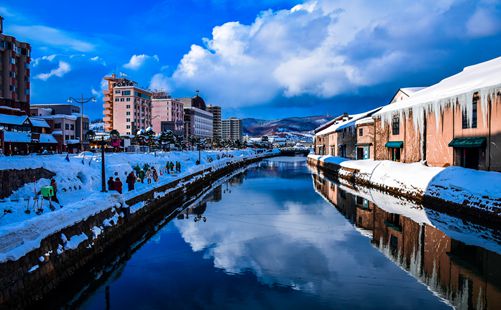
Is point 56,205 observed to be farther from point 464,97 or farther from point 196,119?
point 196,119

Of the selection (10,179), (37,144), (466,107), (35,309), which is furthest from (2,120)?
(466,107)

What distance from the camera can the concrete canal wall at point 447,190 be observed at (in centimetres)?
1870

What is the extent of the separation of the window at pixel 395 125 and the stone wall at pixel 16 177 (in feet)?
114

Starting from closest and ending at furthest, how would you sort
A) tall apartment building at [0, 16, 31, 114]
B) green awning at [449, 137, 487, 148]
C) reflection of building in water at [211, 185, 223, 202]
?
1. green awning at [449, 137, 487, 148]
2. reflection of building in water at [211, 185, 223, 202]
3. tall apartment building at [0, 16, 31, 114]

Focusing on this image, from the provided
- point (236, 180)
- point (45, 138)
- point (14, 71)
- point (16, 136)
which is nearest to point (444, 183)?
point (236, 180)

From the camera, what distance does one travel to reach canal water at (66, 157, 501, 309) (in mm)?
10570

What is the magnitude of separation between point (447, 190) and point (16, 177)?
26.7m

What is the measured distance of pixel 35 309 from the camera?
32.3ft

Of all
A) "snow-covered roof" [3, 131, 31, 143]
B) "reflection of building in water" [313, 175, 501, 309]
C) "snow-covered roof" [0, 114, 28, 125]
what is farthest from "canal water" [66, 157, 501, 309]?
"snow-covered roof" [0, 114, 28, 125]

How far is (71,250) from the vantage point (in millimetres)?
12445

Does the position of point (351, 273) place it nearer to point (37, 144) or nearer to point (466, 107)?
point (466, 107)

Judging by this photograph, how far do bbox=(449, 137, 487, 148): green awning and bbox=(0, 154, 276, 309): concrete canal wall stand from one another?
877 inches

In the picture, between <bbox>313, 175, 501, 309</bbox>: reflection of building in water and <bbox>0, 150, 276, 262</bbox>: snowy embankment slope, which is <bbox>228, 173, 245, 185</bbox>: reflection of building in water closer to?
<bbox>0, 150, 276, 262</bbox>: snowy embankment slope

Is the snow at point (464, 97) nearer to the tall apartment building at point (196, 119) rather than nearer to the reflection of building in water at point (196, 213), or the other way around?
the reflection of building in water at point (196, 213)
